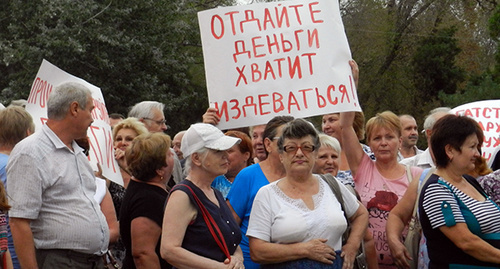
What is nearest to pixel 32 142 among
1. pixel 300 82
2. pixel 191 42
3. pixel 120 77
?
pixel 300 82

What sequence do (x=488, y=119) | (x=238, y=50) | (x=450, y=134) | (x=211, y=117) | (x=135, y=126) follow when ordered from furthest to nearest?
(x=488, y=119) → (x=135, y=126) → (x=238, y=50) → (x=211, y=117) → (x=450, y=134)

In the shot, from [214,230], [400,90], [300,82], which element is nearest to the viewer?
[214,230]

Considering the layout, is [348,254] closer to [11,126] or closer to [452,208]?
[452,208]

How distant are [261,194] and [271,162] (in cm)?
55

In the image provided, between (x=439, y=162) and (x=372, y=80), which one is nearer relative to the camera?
(x=439, y=162)

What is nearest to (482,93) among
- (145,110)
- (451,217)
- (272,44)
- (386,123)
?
(145,110)

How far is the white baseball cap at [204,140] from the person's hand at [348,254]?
99 centimetres

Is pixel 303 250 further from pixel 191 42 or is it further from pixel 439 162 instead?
pixel 191 42

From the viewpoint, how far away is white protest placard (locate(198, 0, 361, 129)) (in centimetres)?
640

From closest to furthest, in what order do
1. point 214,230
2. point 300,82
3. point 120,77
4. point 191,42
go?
1. point 214,230
2. point 300,82
3. point 120,77
4. point 191,42

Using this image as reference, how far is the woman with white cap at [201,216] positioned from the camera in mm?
4719

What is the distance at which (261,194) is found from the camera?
5117 millimetres

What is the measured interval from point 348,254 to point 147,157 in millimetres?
1490

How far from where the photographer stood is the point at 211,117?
6.25 metres
